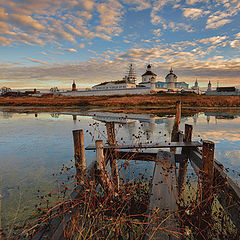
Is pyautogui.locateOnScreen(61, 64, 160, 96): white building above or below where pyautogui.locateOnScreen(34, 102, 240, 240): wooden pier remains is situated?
above

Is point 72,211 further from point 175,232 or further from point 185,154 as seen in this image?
point 185,154

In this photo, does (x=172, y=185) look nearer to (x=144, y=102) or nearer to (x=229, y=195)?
(x=229, y=195)

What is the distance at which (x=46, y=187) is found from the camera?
214 inches

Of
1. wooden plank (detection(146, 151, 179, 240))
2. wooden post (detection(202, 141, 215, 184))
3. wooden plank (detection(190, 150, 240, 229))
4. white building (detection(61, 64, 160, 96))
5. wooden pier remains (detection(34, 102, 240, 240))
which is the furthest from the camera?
white building (detection(61, 64, 160, 96))

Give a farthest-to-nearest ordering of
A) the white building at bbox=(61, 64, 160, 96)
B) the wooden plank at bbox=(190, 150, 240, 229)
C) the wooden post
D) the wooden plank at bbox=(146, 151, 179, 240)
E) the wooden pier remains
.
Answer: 1. the white building at bbox=(61, 64, 160, 96)
2. the wooden post
3. the wooden plank at bbox=(190, 150, 240, 229)
4. the wooden pier remains
5. the wooden plank at bbox=(146, 151, 179, 240)

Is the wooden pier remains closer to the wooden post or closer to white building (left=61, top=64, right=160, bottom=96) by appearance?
the wooden post

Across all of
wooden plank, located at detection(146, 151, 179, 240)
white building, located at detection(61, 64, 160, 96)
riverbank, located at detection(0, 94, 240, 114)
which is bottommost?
riverbank, located at detection(0, 94, 240, 114)

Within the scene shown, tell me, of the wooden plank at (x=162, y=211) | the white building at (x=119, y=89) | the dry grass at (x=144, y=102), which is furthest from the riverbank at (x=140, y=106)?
the white building at (x=119, y=89)

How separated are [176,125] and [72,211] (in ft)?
24.3

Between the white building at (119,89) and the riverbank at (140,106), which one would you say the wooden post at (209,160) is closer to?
the riverbank at (140,106)

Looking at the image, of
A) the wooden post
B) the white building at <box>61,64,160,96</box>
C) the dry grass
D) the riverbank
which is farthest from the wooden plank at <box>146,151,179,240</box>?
the white building at <box>61,64,160,96</box>

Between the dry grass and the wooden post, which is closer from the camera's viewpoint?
the wooden post

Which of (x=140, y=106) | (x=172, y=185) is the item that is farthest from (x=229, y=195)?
(x=140, y=106)


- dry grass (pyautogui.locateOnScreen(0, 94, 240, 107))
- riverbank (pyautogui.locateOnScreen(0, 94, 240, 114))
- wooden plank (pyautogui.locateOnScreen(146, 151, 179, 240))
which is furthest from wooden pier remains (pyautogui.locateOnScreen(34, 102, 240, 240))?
dry grass (pyautogui.locateOnScreen(0, 94, 240, 107))
